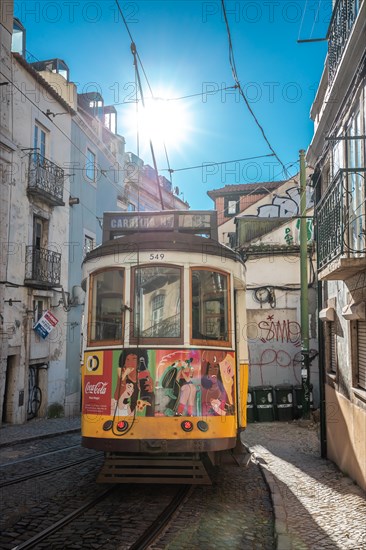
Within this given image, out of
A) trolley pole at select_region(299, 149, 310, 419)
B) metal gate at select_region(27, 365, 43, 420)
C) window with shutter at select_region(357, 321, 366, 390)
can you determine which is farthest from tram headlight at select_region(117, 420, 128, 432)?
metal gate at select_region(27, 365, 43, 420)

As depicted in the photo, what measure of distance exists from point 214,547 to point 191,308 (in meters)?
2.62

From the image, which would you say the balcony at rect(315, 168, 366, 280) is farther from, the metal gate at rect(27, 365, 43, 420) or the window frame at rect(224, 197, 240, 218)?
the window frame at rect(224, 197, 240, 218)

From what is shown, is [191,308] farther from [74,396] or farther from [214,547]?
[74,396]

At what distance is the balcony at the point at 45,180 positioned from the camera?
17016 mm

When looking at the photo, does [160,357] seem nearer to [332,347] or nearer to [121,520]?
[121,520]

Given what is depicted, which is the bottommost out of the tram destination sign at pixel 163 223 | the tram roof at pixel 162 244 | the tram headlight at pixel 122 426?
the tram headlight at pixel 122 426

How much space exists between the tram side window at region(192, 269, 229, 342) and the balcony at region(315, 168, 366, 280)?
150cm

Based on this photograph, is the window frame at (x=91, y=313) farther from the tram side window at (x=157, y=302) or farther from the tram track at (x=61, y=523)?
the tram track at (x=61, y=523)

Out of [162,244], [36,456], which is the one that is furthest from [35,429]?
[162,244]

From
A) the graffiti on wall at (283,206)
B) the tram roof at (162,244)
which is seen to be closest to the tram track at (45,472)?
the tram roof at (162,244)

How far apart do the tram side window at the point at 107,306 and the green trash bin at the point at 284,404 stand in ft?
31.6

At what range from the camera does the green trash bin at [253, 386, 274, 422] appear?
15.0 meters

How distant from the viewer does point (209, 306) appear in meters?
6.59

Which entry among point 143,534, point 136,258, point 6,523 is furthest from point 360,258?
point 6,523
